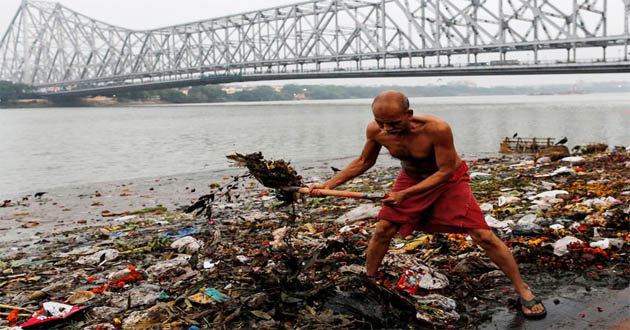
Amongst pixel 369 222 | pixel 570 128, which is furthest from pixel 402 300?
pixel 570 128

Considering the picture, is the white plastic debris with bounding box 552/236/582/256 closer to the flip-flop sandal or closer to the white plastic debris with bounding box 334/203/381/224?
the flip-flop sandal

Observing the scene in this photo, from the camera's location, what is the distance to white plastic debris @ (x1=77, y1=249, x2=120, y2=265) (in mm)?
4776

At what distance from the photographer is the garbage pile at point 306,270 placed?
126 inches

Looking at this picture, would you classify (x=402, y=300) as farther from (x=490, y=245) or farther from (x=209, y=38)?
(x=209, y=38)

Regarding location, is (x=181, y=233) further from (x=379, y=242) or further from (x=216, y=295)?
(x=379, y=242)

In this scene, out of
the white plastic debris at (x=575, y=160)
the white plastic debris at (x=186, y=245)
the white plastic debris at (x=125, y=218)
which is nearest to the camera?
the white plastic debris at (x=186, y=245)

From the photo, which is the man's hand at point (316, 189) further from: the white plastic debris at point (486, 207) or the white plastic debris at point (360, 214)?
the white plastic debris at point (486, 207)

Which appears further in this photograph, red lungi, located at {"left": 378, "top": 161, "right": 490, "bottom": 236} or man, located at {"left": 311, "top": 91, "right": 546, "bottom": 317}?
red lungi, located at {"left": 378, "top": 161, "right": 490, "bottom": 236}

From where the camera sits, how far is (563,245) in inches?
161

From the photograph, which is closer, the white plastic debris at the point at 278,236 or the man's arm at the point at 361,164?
the man's arm at the point at 361,164

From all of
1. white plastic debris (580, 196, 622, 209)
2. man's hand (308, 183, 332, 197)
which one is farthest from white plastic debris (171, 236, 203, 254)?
white plastic debris (580, 196, 622, 209)

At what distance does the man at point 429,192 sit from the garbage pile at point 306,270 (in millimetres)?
312

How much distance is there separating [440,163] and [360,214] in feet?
9.11

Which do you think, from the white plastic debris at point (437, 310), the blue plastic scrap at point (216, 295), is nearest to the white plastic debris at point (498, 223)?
the white plastic debris at point (437, 310)
